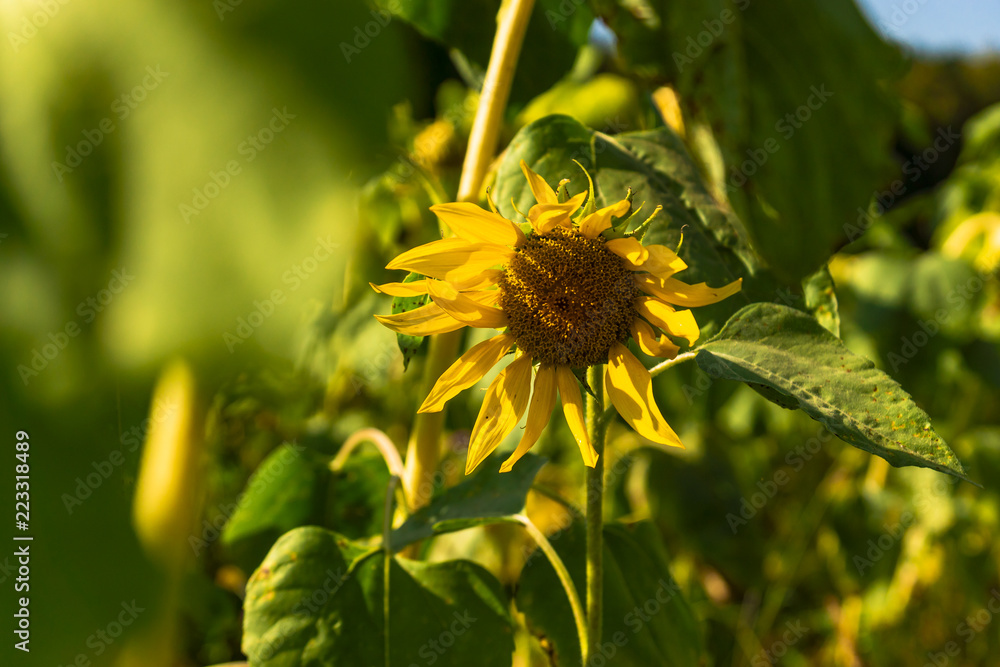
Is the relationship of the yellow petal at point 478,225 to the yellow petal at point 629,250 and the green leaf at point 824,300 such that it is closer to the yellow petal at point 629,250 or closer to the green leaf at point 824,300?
the yellow petal at point 629,250

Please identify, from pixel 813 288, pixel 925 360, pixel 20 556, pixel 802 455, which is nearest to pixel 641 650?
pixel 813 288

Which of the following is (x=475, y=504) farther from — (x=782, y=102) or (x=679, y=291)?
(x=782, y=102)

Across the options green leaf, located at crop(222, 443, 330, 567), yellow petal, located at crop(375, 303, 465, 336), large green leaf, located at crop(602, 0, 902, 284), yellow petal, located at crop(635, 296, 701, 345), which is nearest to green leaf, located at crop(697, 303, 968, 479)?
yellow petal, located at crop(635, 296, 701, 345)

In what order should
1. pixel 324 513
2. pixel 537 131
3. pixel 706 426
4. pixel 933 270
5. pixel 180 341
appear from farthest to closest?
1. pixel 706 426
2. pixel 933 270
3. pixel 324 513
4. pixel 537 131
5. pixel 180 341

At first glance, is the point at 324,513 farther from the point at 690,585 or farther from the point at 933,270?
the point at 933,270

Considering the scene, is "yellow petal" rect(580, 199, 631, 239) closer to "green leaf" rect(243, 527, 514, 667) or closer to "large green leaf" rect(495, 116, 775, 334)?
"large green leaf" rect(495, 116, 775, 334)

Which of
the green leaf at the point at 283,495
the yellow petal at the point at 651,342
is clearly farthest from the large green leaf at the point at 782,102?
the green leaf at the point at 283,495

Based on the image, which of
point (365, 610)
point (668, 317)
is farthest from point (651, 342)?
point (365, 610)
